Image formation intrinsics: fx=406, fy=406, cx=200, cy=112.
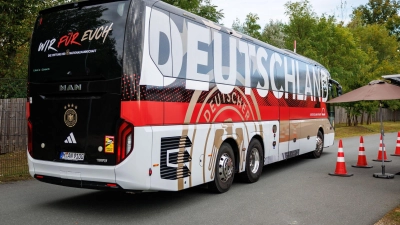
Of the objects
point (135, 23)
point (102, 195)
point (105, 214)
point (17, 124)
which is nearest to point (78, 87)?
point (135, 23)

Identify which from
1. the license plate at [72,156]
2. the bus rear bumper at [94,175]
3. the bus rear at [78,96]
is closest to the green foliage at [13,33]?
the bus rear at [78,96]

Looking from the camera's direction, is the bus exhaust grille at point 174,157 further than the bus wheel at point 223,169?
No

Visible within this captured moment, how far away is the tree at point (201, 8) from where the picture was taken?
16.9m

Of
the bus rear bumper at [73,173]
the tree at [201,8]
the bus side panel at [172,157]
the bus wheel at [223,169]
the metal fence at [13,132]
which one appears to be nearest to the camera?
the bus rear bumper at [73,173]

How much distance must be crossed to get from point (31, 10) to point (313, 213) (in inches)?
460

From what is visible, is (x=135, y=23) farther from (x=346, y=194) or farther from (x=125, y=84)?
(x=346, y=194)

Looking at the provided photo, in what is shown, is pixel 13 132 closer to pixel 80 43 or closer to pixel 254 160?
pixel 80 43

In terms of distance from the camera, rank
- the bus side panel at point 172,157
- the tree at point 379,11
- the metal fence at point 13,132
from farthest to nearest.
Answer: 1. the tree at point 379,11
2. the metal fence at point 13,132
3. the bus side panel at point 172,157

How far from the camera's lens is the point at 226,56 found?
848cm

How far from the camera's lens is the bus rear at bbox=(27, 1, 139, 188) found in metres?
6.20

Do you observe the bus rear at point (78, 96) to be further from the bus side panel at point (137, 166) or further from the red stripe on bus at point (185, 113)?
the red stripe on bus at point (185, 113)

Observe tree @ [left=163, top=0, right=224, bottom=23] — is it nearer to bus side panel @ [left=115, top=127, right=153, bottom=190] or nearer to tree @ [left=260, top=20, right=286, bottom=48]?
bus side panel @ [left=115, top=127, right=153, bottom=190]

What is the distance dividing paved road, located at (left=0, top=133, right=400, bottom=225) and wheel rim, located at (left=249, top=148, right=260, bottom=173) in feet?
1.32

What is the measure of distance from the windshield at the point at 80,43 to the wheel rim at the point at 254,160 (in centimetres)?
454
